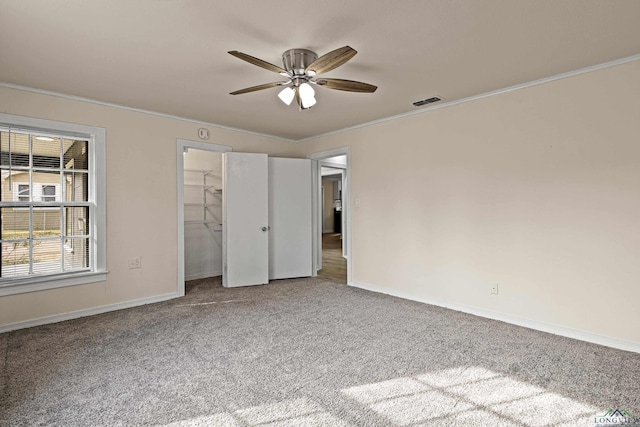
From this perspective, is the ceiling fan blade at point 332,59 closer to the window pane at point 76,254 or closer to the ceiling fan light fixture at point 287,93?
the ceiling fan light fixture at point 287,93

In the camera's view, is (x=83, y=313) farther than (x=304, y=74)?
Yes

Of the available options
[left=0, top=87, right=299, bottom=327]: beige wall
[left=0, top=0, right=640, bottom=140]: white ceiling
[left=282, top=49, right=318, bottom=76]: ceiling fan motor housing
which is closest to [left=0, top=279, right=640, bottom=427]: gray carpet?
[left=0, top=87, right=299, bottom=327]: beige wall

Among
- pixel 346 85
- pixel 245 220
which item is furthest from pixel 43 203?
pixel 346 85

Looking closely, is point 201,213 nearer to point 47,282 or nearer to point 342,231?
point 47,282

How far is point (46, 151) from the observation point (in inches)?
135

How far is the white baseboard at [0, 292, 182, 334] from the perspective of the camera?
3178mm

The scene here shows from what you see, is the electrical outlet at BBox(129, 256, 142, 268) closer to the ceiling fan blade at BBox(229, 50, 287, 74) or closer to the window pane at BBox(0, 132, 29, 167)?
the window pane at BBox(0, 132, 29, 167)

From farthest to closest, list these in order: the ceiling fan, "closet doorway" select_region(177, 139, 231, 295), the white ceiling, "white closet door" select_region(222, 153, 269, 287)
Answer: "closet doorway" select_region(177, 139, 231, 295), "white closet door" select_region(222, 153, 269, 287), the ceiling fan, the white ceiling

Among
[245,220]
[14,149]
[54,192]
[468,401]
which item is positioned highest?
[14,149]

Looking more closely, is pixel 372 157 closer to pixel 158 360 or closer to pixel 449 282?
pixel 449 282

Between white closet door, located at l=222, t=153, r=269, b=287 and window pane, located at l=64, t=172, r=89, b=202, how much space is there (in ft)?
5.41

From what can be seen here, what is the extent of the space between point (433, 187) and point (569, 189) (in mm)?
1319

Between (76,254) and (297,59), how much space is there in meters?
3.20

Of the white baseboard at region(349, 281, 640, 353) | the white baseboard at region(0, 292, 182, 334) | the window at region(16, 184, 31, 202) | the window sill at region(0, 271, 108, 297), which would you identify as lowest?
the white baseboard at region(349, 281, 640, 353)
